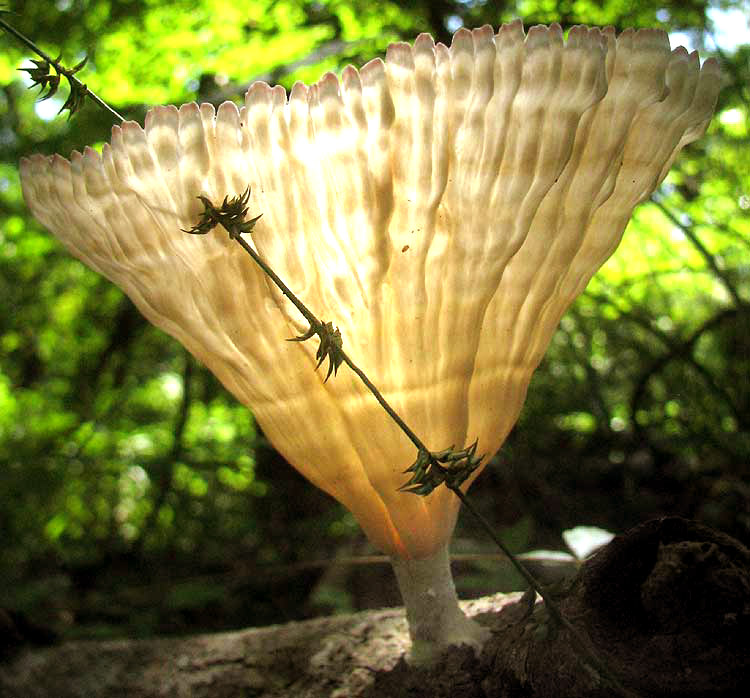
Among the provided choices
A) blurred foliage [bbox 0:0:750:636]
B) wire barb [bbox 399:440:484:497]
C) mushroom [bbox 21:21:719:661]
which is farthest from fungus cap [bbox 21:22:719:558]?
blurred foliage [bbox 0:0:750:636]

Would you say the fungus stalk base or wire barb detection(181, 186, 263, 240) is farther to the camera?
the fungus stalk base

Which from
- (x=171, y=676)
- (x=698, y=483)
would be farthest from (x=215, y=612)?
(x=698, y=483)

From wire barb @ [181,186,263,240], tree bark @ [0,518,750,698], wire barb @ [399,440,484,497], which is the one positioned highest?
wire barb @ [181,186,263,240]

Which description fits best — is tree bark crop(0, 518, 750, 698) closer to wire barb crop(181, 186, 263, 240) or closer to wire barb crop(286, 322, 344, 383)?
wire barb crop(286, 322, 344, 383)

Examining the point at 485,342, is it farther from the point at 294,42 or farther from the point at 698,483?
the point at 294,42

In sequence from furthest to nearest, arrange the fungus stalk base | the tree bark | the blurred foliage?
the blurred foliage
the fungus stalk base
the tree bark

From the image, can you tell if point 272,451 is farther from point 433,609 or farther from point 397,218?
point 397,218

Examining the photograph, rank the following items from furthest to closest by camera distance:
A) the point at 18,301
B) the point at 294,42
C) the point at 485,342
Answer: the point at 18,301 → the point at 294,42 → the point at 485,342
